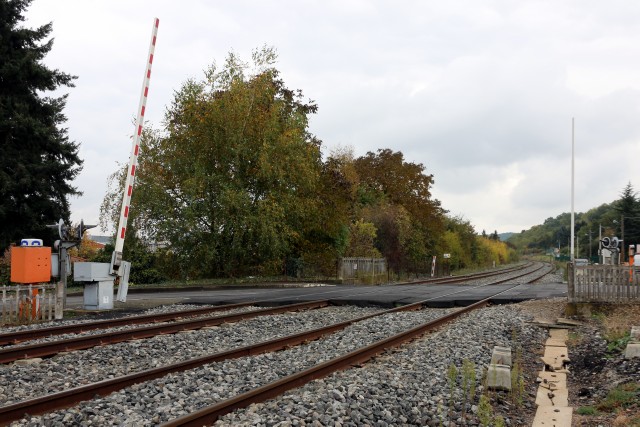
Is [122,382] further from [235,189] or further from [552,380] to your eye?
[235,189]

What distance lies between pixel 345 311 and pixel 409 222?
37019mm

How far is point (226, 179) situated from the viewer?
106 ft

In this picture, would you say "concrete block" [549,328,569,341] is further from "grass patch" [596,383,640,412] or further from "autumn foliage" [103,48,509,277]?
"autumn foliage" [103,48,509,277]

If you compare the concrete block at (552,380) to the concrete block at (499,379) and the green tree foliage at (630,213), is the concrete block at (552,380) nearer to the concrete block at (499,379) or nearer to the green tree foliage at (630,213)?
the concrete block at (499,379)

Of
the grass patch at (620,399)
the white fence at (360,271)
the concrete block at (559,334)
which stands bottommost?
the grass patch at (620,399)

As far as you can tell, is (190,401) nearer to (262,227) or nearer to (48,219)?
(262,227)

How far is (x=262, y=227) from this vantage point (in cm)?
3059

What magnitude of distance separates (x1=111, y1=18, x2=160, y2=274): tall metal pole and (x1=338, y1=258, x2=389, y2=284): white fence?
20679 millimetres

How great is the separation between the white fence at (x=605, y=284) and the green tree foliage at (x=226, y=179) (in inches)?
698

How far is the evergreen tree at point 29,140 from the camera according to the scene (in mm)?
28578

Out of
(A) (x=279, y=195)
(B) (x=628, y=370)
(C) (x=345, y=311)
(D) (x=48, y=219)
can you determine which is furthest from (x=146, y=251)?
(B) (x=628, y=370)

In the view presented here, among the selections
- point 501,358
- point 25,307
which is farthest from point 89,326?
point 501,358

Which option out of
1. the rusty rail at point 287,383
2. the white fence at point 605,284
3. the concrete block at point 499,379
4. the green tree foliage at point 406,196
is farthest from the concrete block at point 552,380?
the green tree foliage at point 406,196

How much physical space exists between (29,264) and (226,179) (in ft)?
62.0
